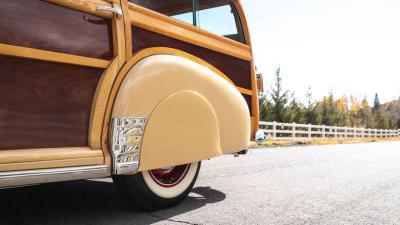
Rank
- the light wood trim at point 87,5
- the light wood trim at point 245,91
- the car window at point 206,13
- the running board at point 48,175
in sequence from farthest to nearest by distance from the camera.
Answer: the light wood trim at point 245,91 → the car window at point 206,13 → the light wood trim at point 87,5 → the running board at point 48,175

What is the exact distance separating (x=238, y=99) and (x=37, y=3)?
2143 millimetres

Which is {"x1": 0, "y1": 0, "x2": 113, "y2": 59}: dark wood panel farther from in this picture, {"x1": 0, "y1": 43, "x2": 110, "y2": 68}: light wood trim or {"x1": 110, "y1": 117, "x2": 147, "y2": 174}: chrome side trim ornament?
{"x1": 110, "y1": 117, "x2": 147, "y2": 174}: chrome side trim ornament

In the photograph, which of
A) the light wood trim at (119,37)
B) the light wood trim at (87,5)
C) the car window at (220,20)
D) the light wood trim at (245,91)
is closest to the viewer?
the light wood trim at (87,5)

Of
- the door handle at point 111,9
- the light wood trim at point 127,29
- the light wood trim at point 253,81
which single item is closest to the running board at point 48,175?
the light wood trim at point 127,29

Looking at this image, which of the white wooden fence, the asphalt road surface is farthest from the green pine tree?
the asphalt road surface

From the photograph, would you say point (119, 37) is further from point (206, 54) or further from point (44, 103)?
point (206, 54)

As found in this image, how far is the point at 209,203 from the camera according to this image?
3959 mm

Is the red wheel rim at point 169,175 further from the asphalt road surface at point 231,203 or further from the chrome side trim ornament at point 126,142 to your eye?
the chrome side trim ornament at point 126,142

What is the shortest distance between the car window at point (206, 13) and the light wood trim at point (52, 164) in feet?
3.97

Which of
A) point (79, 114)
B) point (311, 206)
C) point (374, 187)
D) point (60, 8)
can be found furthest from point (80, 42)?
point (374, 187)

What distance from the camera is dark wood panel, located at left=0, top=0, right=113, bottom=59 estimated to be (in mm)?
2504

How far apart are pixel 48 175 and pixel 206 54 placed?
6.13 feet

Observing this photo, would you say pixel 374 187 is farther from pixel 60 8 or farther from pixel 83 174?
pixel 60 8

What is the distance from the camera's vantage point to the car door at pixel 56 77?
2.50 m
